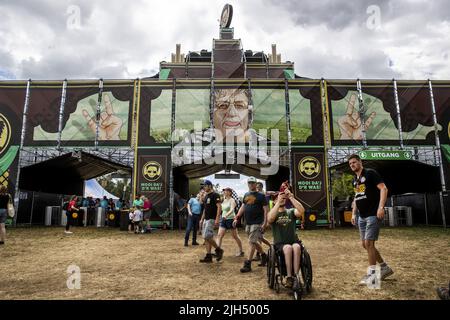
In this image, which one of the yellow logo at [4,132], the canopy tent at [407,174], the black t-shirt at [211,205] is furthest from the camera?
the yellow logo at [4,132]

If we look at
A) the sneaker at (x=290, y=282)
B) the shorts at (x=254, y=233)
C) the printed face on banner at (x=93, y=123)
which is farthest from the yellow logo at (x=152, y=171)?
the sneaker at (x=290, y=282)

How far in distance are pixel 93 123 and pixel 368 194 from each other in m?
16.4

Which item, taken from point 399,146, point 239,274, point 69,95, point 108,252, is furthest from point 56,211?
point 399,146

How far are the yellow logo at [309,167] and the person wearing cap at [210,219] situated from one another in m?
10.4

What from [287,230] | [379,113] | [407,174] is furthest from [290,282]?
[407,174]

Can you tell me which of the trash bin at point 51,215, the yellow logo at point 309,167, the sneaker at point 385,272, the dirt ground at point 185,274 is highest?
the yellow logo at point 309,167

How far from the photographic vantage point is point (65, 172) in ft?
66.0

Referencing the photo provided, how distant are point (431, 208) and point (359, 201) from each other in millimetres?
16429

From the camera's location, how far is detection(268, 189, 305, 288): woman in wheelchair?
399 centimetres

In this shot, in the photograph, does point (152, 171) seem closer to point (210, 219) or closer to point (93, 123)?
point (93, 123)

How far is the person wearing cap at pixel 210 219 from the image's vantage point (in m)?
6.88

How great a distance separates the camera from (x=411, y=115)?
57.6ft

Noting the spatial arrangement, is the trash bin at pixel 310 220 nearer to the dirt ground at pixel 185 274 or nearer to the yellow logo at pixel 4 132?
the dirt ground at pixel 185 274

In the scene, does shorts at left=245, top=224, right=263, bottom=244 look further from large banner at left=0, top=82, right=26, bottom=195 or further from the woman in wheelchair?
large banner at left=0, top=82, right=26, bottom=195
